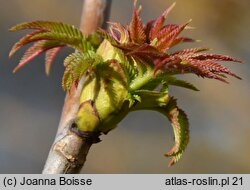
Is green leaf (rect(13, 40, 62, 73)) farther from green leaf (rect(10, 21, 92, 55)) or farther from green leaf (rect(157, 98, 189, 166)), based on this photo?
green leaf (rect(157, 98, 189, 166))

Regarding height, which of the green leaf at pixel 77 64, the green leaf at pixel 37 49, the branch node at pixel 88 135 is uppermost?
the green leaf at pixel 37 49

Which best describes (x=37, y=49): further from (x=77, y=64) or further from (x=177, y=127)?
(x=177, y=127)

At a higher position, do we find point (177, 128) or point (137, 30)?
point (137, 30)

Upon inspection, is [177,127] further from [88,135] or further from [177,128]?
[88,135]

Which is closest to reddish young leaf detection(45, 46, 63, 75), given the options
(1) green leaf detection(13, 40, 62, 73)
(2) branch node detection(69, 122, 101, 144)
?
(1) green leaf detection(13, 40, 62, 73)

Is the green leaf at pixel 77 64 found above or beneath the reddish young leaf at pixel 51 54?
beneath

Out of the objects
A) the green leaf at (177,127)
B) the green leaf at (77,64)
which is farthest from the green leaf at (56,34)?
the green leaf at (177,127)

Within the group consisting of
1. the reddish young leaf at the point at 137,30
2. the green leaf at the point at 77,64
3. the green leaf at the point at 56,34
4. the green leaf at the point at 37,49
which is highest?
the reddish young leaf at the point at 137,30

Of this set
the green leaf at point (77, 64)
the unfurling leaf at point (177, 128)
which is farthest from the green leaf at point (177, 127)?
the green leaf at point (77, 64)

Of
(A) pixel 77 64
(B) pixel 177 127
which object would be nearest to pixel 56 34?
(A) pixel 77 64

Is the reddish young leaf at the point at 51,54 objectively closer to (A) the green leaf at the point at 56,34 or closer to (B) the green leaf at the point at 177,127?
(A) the green leaf at the point at 56,34

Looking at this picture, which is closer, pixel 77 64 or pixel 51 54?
pixel 77 64
